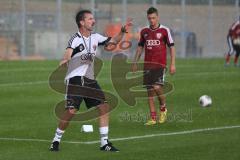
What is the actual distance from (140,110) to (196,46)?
33973mm

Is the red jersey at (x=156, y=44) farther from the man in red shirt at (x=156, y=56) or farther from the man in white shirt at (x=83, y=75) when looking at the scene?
the man in white shirt at (x=83, y=75)

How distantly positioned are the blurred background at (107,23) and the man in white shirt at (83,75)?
3097 centimetres

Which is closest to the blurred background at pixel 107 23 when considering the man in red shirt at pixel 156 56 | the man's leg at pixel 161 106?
the man in red shirt at pixel 156 56

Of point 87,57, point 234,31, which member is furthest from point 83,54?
point 234,31

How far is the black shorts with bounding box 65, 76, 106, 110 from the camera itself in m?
14.1

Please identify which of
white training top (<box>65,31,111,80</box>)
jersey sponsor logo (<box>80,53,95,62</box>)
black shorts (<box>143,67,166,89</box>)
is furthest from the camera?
black shorts (<box>143,67,166,89</box>)

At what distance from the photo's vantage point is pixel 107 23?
164ft

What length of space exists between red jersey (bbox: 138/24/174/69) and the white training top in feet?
12.4

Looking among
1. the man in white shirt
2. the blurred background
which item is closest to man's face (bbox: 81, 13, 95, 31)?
the man in white shirt

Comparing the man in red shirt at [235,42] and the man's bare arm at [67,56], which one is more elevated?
the man's bare arm at [67,56]

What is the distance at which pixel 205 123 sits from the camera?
17.8 metres

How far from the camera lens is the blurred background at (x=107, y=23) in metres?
46.2

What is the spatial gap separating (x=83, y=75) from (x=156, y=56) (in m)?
4.20

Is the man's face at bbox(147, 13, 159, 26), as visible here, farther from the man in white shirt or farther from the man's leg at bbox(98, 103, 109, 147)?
the man's leg at bbox(98, 103, 109, 147)
